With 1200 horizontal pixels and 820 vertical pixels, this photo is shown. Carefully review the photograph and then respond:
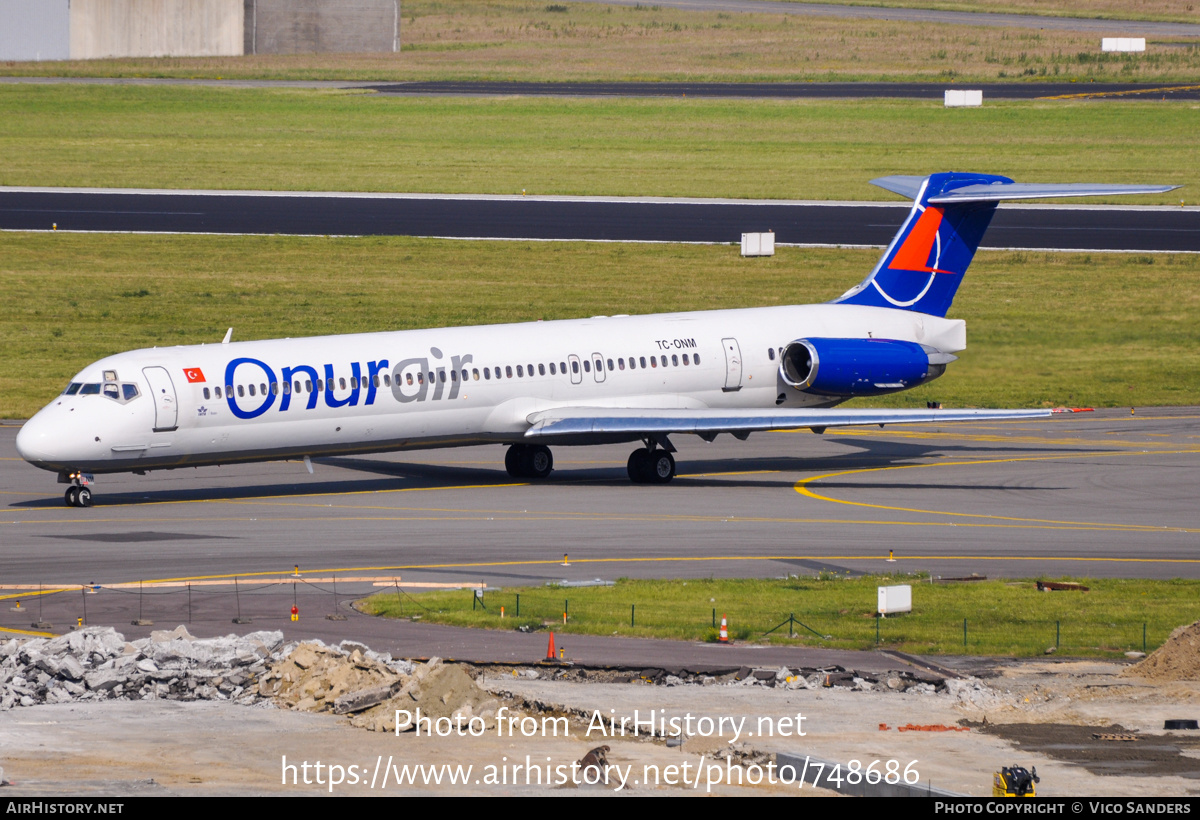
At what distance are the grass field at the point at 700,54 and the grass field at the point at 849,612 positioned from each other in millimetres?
103442

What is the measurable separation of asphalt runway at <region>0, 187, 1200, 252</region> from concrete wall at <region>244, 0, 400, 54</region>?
59664 millimetres

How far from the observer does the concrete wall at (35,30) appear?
456ft

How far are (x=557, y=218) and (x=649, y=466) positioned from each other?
41.1 m

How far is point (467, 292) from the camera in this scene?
238 feet

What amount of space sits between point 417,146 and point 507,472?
61606 mm

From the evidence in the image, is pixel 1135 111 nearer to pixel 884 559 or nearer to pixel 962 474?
pixel 962 474

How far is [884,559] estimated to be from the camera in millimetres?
35656

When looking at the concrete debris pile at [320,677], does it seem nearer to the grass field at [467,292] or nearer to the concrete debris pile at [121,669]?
the concrete debris pile at [121,669]

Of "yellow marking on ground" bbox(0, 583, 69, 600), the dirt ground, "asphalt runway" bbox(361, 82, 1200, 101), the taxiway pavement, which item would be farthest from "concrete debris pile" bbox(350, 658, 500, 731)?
"asphalt runway" bbox(361, 82, 1200, 101)

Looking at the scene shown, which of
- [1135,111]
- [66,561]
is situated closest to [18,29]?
[1135,111]

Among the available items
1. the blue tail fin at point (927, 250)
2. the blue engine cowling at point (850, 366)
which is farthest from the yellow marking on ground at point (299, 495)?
the blue tail fin at point (927, 250)

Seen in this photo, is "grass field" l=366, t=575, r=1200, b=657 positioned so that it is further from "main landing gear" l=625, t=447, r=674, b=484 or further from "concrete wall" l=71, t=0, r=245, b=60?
"concrete wall" l=71, t=0, r=245, b=60

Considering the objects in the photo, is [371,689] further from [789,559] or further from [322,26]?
[322,26]

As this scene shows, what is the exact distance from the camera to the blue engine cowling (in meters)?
48.2
